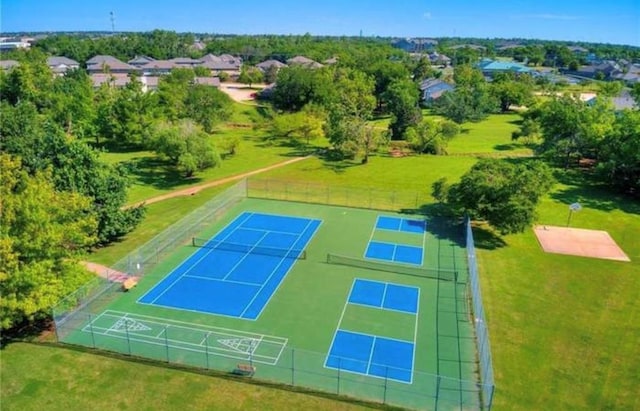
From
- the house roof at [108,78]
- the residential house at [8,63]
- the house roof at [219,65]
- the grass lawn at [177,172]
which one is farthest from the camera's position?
the house roof at [219,65]

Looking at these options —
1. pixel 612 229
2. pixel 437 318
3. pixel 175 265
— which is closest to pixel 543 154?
pixel 612 229

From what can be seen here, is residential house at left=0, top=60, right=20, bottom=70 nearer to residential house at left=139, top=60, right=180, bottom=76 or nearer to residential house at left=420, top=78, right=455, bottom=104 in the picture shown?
residential house at left=139, top=60, right=180, bottom=76

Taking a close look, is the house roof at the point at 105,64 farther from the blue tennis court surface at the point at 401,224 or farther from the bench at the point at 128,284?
the bench at the point at 128,284

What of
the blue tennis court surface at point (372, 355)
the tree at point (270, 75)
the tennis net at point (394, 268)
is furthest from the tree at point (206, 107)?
the tree at point (270, 75)

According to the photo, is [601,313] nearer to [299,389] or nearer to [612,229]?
[612,229]

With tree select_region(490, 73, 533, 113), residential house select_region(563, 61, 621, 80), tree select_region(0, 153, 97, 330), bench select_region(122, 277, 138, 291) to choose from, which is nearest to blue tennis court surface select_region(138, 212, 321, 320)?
bench select_region(122, 277, 138, 291)

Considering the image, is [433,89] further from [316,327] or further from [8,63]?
[8,63]
